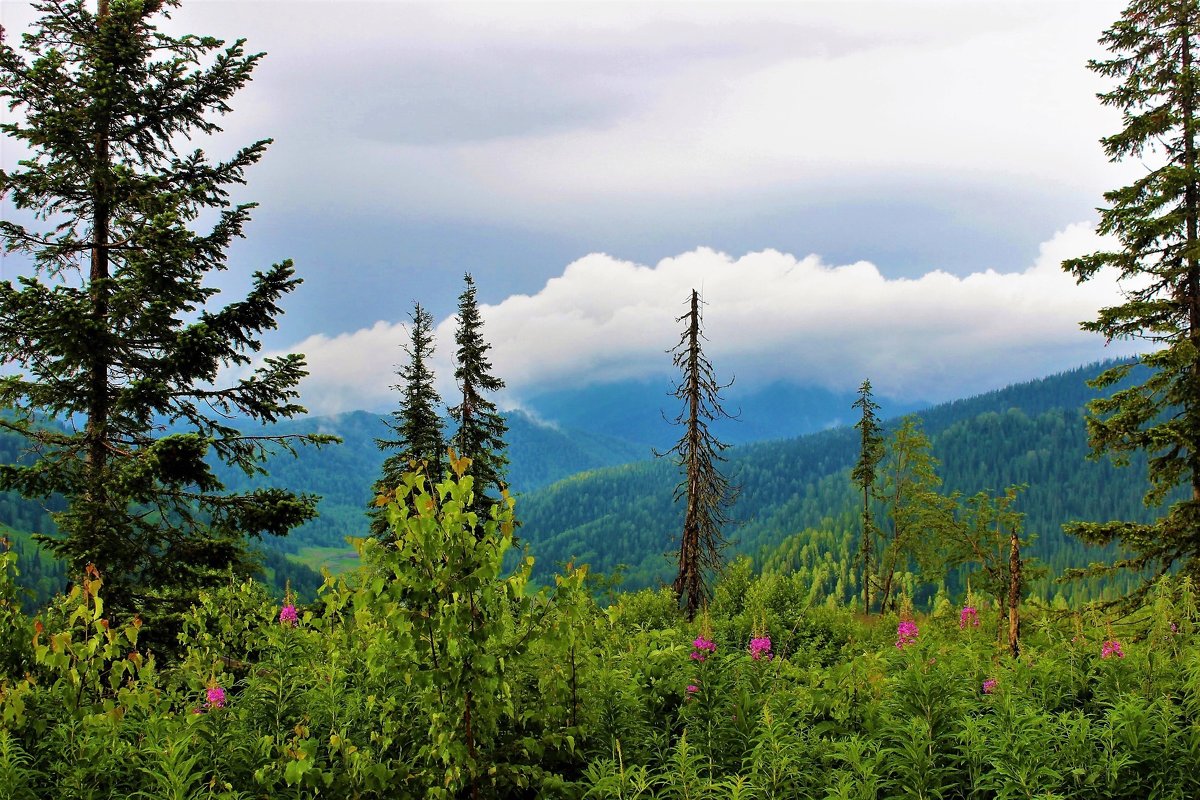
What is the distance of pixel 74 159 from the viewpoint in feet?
30.7

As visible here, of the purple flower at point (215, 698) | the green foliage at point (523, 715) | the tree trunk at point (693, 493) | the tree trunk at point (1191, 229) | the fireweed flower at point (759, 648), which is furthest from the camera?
the tree trunk at point (693, 493)

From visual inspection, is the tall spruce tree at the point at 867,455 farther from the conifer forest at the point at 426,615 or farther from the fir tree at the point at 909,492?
the conifer forest at the point at 426,615

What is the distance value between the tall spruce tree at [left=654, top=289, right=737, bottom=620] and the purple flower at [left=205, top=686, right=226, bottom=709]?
14.4m

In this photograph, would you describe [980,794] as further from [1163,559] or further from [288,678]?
[1163,559]

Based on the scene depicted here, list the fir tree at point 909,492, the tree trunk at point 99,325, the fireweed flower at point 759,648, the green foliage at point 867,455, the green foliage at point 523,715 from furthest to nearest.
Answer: the green foliage at point 867,455 < the fir tree at point 909,492 < the tree trunk at point 99,325 < the fireweed flower at point 759,648 < the green foliage at point 523,715

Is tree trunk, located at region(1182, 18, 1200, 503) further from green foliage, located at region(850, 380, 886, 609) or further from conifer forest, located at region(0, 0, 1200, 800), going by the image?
green foliage, located at region(850, 380, 886, 609)

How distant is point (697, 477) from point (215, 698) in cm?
1495

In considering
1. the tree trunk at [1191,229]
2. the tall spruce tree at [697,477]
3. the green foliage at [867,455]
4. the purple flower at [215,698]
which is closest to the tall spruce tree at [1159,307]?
the tree trunk at [1191,229]

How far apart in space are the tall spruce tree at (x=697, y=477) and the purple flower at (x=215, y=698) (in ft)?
47.2

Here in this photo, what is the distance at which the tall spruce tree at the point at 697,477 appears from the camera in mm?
18250

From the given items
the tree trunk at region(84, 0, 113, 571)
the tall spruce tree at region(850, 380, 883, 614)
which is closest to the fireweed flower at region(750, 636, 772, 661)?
the tree trunk at region(84, 0, 113, 571)

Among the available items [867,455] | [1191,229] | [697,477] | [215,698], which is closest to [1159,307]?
[1191,229]

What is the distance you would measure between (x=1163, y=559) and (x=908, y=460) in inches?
780

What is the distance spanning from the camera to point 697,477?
18.3 meters
